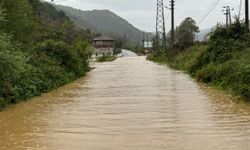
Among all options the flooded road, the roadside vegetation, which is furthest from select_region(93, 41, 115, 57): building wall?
the flooded road

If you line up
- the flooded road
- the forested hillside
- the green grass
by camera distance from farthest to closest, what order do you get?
the green grass < the forested hillside < the flooded road

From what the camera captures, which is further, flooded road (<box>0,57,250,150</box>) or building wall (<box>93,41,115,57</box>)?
building wall (<box>93,41,115,57</box>)

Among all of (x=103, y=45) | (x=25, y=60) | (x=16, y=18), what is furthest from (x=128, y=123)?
(x=103, y=45)

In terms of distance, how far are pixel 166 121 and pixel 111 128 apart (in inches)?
71.7

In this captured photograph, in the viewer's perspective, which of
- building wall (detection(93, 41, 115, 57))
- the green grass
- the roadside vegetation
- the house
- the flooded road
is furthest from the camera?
building wall (detection(93, 41, 115, 57))

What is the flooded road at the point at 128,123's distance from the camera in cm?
1084

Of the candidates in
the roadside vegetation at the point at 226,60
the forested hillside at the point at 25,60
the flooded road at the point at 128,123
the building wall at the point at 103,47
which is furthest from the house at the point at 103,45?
the flooded road at the point at 128,123

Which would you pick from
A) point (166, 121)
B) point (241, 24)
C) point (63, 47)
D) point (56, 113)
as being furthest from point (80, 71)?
point (166, 121)

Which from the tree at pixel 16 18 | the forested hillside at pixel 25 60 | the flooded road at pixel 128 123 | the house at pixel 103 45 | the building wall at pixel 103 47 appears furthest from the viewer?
the building wall at pixel 103 47

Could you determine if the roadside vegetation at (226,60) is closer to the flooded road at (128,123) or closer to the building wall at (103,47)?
the flooded road at (128,123)

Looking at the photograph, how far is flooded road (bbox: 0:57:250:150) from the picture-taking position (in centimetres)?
1084

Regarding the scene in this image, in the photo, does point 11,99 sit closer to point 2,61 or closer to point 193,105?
point 2,61

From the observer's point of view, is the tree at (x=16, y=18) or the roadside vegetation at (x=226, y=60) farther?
the tree at (x=16, y=18)

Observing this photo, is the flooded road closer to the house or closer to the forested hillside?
the forested hillside
